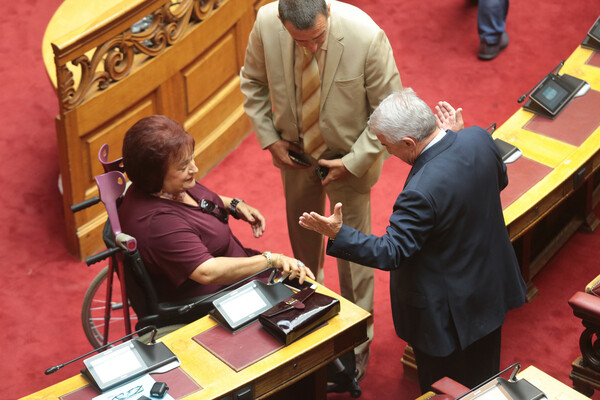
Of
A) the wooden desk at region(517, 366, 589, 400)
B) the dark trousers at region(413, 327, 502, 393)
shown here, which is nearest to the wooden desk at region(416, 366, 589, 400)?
the wooden desk at region(517, 366, 589, 400)

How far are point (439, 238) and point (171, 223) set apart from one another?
988mm

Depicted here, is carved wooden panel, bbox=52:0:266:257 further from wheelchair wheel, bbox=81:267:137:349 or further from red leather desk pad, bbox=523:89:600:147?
red leather desk pad, bbox=523:89:600:147

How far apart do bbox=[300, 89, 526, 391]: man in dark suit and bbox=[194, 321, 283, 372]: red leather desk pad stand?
0.40m

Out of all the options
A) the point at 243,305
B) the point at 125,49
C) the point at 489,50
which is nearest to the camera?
the point at 243,305

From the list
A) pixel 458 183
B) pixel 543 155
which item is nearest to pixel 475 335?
pixel 458 183

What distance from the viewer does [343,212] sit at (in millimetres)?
3889

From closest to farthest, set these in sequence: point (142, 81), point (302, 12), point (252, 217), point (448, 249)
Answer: point (448, 249)
point (302, 12)
point (252, 217)
point (142, 81)

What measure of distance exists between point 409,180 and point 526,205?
3.91ft

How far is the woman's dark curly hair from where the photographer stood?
3.17 m

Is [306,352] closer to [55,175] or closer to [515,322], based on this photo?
[515,322]

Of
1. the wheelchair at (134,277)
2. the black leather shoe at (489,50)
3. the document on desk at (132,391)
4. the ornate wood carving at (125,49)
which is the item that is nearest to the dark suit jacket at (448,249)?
the wheelchair at (134,277)

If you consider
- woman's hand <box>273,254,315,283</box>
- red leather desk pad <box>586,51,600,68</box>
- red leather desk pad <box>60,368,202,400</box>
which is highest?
red leather desk pad <box>586,51,600,68</box>

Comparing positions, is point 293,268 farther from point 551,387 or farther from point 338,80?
point 551,387

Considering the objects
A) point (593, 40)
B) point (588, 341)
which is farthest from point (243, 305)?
point (593, 40)
